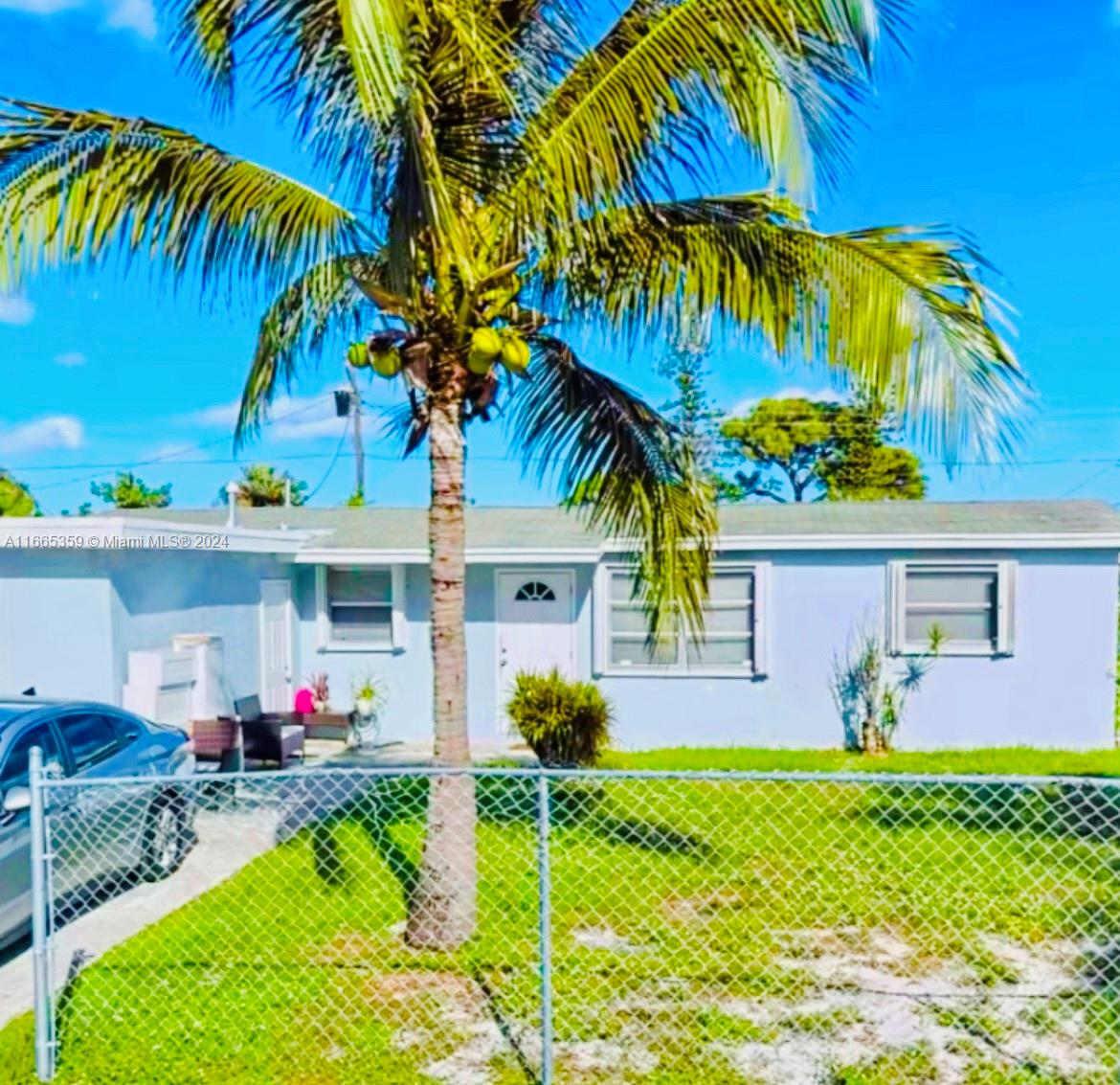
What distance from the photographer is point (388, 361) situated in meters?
5.37

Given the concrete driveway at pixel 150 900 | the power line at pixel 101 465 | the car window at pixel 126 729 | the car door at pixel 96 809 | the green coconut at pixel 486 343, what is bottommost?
the concrete driveway at pixel 150 900

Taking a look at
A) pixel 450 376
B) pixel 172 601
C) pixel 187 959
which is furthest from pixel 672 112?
pixel 172 601

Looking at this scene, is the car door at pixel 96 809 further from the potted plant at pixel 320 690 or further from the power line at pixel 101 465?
the power line at pixel 101 465

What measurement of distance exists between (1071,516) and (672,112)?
10.7 meters

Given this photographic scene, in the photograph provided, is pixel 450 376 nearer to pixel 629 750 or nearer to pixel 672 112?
pixel 672 112

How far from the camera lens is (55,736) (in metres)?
6.20

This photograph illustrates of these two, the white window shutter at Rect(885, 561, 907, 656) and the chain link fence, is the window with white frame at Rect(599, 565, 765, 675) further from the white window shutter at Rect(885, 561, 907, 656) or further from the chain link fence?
the chain link fence

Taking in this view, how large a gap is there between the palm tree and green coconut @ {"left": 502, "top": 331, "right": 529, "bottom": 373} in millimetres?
26

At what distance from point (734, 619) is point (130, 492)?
2801 cm

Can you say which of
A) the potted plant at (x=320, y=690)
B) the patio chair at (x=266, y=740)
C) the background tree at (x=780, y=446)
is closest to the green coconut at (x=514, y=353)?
the patio chair at (x=266, y=740)

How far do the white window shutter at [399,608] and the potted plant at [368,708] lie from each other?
635 millimetres

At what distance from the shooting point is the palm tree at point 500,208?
454cm

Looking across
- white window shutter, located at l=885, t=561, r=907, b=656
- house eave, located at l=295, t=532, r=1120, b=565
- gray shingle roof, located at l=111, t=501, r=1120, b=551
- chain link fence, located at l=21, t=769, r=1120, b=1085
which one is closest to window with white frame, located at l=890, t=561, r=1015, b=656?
white window shutter, located at l=885, t=561, r=907, b=656

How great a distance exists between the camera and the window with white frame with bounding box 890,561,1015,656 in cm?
1202
